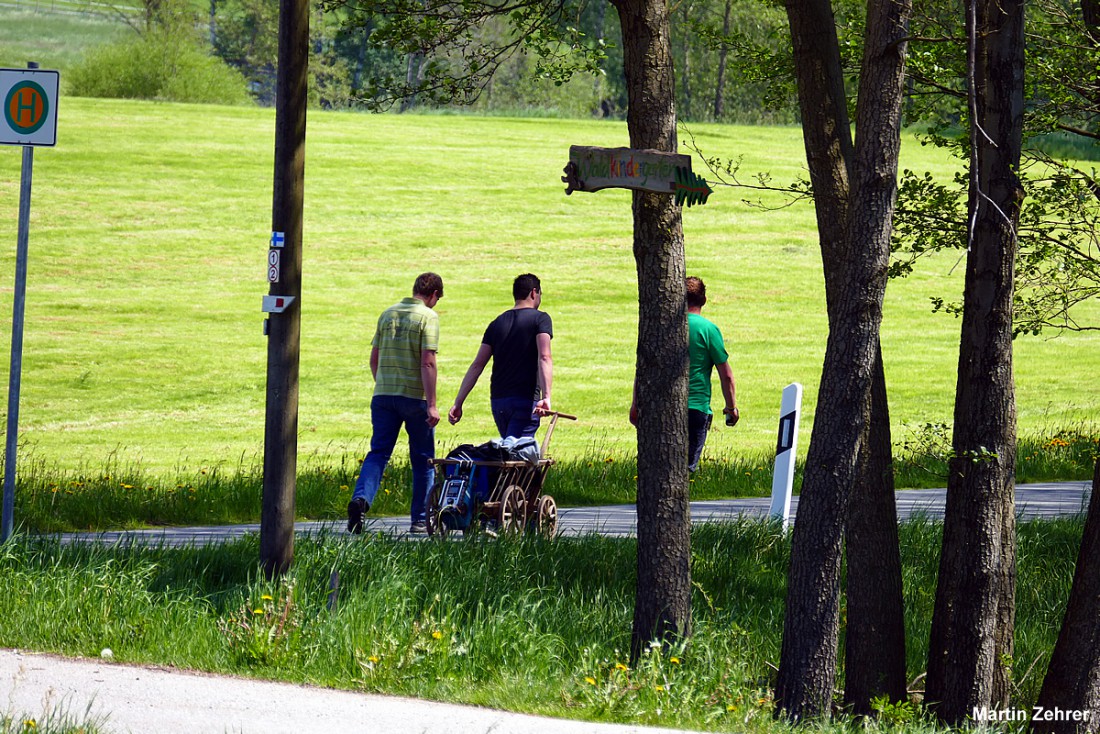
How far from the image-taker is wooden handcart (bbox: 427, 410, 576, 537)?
9.16 metres

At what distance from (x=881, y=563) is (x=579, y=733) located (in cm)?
242

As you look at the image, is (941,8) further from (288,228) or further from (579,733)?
(579,733)

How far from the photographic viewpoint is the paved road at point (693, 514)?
387 inches

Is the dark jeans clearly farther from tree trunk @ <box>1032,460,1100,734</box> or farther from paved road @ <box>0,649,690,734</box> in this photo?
paved road @ <box>0,649,690,734</box>

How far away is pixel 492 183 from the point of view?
45.2 meters

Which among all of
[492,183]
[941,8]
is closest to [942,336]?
[492,183]

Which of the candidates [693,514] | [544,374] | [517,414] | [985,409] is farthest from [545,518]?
[985,409]

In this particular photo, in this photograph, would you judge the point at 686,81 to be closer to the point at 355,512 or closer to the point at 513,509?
the point at 355,512

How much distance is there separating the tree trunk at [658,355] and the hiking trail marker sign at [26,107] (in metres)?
3.57

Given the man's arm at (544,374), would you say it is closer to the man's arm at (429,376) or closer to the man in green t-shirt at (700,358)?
the man's arm at (429,376)

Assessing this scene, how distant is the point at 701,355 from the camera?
10.2 m

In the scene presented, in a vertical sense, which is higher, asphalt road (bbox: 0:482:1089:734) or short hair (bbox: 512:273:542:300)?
short hair (bbox: 512:273:542:300)

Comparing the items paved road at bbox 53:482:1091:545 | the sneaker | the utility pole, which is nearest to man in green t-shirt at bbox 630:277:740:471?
paved road at bbox 53:482:1091:545

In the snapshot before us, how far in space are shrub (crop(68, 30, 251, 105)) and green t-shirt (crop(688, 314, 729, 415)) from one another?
59904mm
